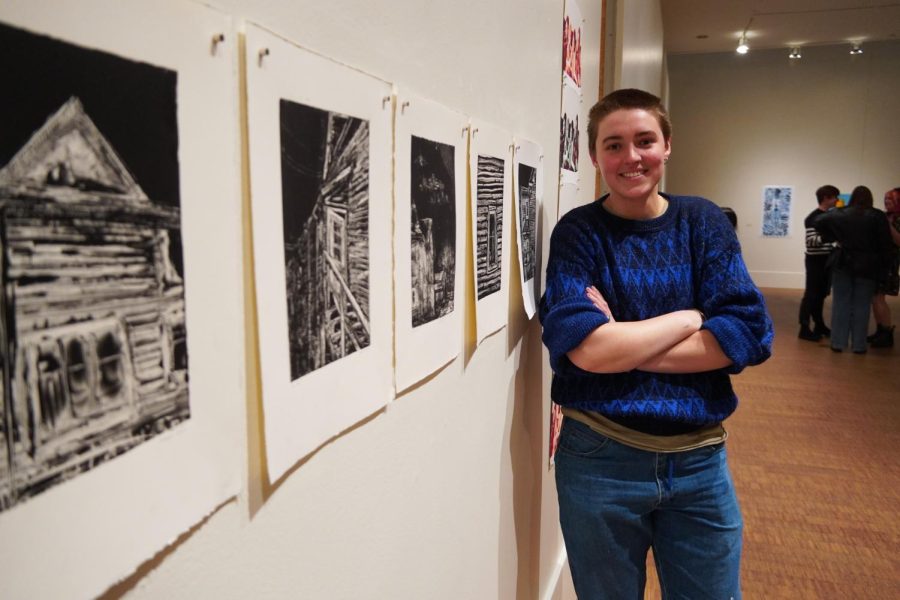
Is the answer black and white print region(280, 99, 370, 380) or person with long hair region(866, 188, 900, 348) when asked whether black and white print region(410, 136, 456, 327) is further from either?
person with long hair region(866, 188, 900, 348)

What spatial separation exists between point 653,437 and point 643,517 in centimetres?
19

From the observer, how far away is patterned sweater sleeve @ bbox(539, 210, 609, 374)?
44.9 inches

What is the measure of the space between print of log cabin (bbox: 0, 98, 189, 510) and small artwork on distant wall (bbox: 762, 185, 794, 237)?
11.0 meters

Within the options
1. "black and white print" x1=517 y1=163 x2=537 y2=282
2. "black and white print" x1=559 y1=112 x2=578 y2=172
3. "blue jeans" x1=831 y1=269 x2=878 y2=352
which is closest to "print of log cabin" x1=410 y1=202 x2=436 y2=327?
"black and white print" x1=517 y1=163 x2=537 y2=282

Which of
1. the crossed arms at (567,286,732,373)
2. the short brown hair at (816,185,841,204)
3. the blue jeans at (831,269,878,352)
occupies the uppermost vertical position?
the short brown hair at (816,185,841,204)

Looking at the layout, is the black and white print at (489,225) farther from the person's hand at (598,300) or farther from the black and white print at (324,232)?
the black and white print at (324,232)

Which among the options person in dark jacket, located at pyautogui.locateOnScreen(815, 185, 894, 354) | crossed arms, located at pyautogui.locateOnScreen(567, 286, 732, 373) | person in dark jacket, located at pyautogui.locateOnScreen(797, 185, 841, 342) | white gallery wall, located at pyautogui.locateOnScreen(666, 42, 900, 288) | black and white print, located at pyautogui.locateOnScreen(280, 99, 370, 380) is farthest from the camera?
white gallery wall, located at pyautogui.locateOnScreen(666, 42, 900, 288)

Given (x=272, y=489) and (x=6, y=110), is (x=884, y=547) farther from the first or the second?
(x=6, y=110)

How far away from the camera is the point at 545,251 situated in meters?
1.62

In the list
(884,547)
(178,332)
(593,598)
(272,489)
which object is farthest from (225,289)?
(884,547)

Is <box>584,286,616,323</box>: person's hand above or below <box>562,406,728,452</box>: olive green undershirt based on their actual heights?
above

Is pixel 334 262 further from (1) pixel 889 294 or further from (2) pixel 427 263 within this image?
(1) pixel 889 294

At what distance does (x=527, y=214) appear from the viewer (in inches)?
52.9

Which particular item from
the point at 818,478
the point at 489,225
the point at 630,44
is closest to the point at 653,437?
the point at 489,225
